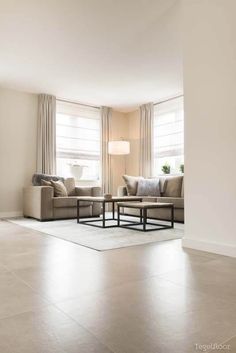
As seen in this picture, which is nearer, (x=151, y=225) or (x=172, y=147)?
(x=151, y=225)

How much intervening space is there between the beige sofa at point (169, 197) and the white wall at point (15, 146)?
6.71 ft

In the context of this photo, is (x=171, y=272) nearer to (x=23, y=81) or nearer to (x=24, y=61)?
(x=24, y=61)

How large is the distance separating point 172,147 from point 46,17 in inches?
149

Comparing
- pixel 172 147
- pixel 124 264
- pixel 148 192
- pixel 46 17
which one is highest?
pixel 46 17

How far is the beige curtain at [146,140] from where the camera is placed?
665cm

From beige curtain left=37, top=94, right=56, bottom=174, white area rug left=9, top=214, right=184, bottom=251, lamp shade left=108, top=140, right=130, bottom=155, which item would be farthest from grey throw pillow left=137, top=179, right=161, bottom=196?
beige curtain left=37, top=94, right=56, bottom=174

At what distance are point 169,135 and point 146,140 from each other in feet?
1.95

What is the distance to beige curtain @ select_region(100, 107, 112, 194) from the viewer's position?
6.93 m

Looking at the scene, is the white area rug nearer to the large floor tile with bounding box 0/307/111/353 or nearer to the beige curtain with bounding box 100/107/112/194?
the large floor tile with bounding box 0/307/111/353

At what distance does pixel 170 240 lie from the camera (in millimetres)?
3098

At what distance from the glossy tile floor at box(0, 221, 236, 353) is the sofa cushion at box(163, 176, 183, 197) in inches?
111

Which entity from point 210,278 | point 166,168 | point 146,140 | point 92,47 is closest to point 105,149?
point 146,140

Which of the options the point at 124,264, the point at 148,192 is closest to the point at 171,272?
the point at 124,264

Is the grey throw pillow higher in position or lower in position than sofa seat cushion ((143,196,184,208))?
higher
